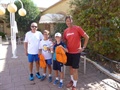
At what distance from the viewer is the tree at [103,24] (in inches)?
231

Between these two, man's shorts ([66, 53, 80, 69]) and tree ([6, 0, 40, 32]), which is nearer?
man's shorts ([66, 53, 80, 69])

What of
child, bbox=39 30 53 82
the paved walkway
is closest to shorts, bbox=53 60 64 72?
child, bbox=39 30 53 82

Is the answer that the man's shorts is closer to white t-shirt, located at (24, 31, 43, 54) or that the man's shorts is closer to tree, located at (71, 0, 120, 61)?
white t-shirt, located at (24, 31, 43, 54)

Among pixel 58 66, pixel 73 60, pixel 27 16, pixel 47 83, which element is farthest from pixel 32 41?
pixel 27 16

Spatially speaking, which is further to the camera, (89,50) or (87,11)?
(89,50)

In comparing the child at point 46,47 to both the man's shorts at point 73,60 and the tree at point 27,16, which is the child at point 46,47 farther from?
the tree at point 27,16

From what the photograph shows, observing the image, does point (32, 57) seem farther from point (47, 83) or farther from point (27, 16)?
point (27, 16)

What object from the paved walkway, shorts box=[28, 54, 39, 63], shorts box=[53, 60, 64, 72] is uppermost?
shorts box=[28, 54, 39, 63]

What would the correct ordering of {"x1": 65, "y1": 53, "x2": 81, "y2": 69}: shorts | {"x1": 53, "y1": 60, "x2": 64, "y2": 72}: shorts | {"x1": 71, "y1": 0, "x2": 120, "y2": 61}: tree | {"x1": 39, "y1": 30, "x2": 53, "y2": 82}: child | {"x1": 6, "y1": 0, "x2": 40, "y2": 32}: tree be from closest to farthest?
{"x1": 65, "y1": 53, "x2": 81, "y2": 69}: shorts < {"x1": 53, "y1": 60, "x2": 64, "y2": 72}: shorts < {"x1": 39, "y1": 30, "x2": 53, "y2": 82}: child < {"x1": 71, "y1": 0, "x2": 120, "y2": 61}: tree < {"x1": 6, "y1": 0, "x2": 40, "y2": 32}: tree

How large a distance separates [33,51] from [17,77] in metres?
1.34

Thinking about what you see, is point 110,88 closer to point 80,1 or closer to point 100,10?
point 100,10

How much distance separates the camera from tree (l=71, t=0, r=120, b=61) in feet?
19.2

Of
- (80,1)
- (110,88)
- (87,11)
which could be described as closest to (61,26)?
(80,1)

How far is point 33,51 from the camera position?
524cm
